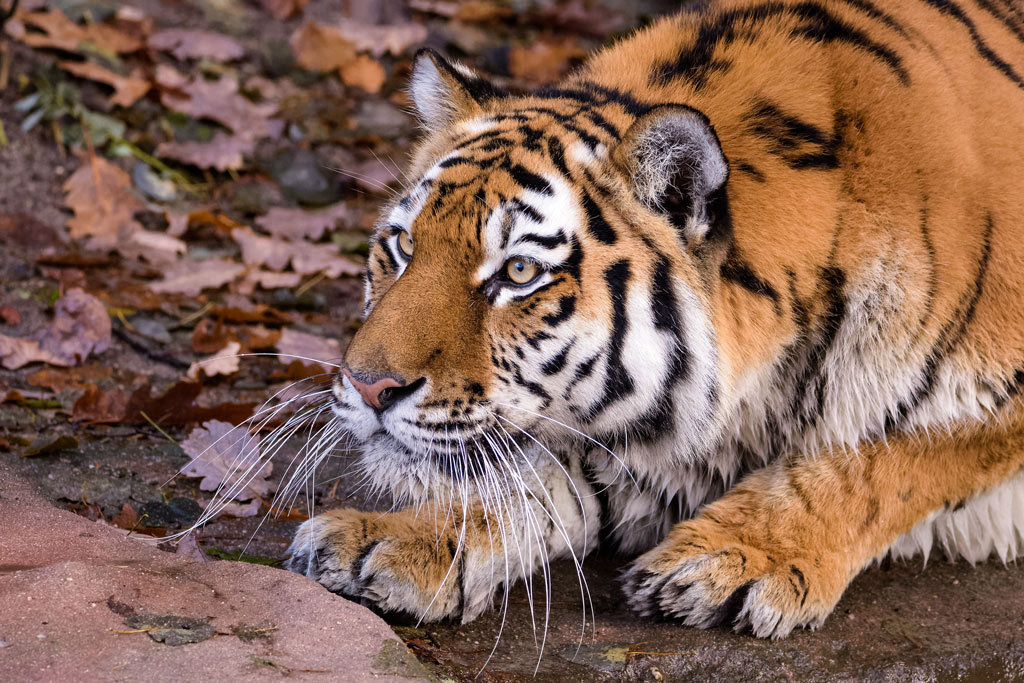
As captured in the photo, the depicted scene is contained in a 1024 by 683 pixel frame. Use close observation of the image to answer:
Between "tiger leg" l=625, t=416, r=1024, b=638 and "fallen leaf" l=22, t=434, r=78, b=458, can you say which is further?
"fallen leaf" l=22, t=434, r=78, b=458

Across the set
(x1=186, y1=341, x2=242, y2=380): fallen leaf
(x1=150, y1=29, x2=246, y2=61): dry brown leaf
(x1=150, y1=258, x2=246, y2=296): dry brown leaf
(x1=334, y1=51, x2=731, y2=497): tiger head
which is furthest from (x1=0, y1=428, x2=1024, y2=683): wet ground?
(x1=150, y1=29, x2=246, y2=61): dry brown leaf

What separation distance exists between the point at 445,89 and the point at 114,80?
2492 millimetres

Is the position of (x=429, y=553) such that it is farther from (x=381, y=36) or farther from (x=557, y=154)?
(x=381, y=36)

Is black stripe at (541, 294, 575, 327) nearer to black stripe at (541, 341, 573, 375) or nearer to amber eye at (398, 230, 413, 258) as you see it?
black stripe at (541, 341, 573, 375)

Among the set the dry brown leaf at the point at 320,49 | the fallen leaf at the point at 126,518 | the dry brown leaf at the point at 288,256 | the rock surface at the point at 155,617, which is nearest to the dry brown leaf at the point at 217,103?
the dry brown leaf at the point at 320,49

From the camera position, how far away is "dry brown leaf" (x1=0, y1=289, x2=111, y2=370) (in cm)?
302

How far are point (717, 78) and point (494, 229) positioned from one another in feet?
2.03

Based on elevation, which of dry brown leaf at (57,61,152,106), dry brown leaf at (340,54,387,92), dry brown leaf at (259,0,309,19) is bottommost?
dry brown leaf at (57,61,152,106)

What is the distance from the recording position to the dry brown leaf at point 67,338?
3021 millimetres

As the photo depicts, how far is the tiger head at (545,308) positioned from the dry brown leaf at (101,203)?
207cm

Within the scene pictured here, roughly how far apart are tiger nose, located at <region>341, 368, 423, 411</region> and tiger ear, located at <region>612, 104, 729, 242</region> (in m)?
0.58

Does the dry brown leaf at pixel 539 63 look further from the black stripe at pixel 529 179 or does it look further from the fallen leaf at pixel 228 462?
the black stripe at pixel 529 179

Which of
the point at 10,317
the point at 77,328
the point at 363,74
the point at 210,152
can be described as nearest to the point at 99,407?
the point at 77,328

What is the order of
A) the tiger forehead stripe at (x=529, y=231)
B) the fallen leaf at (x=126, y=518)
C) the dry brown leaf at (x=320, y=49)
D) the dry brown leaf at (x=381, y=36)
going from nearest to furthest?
the tiger forehead stripe at (x=529, y=231)
the fallen leaf at (x=126, y=518)
the dry brown leaf at (x=320, y=49)
the dry brown leaf at (x=381, y=36)
